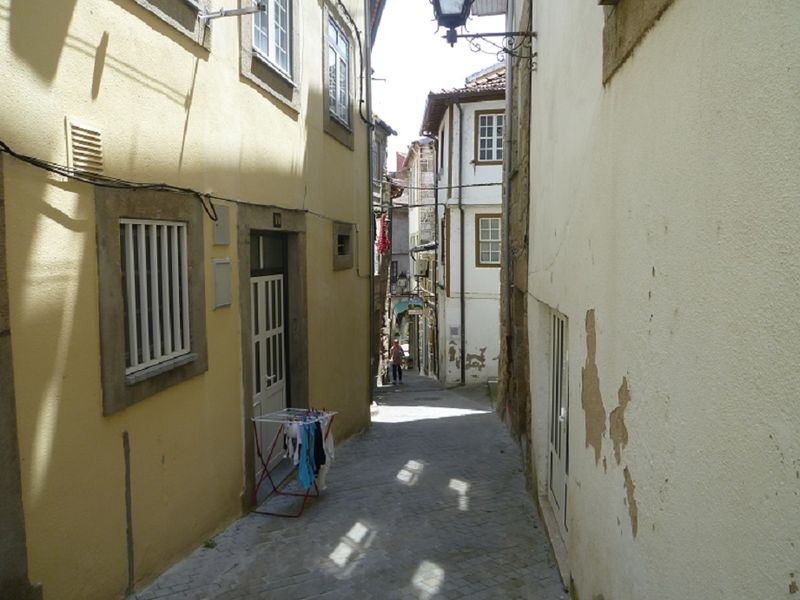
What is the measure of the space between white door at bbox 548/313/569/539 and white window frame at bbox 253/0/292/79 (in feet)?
13.0

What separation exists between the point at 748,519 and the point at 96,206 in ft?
12.4

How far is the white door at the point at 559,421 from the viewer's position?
5669 millimetres

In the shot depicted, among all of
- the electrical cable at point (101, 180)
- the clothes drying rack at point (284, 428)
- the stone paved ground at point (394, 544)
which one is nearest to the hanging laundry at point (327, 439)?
the clothes drying rack at point (284, 428)

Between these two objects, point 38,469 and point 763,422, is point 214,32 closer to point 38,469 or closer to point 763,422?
point 38,469

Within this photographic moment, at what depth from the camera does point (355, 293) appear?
11211 millimetres

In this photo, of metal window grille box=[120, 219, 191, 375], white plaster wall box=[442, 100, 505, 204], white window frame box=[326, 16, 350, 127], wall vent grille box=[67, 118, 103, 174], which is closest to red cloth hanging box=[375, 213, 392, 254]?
white plaster wall box=[442, 100, 505, 204]

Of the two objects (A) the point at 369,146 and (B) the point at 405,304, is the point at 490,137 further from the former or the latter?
(B) the point at 405,304

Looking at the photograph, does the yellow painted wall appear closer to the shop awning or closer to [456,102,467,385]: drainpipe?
[456,102,467,385]: drainpipe

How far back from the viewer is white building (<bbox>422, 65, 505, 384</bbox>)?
68.1ft

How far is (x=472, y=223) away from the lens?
2119cm

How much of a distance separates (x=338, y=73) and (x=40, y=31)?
6.76 meters

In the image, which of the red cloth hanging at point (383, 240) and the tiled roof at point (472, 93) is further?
the red cloth hanging at point (383, 240)

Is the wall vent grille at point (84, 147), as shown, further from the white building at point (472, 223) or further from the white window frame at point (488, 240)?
the white window frame at point (488, 240)

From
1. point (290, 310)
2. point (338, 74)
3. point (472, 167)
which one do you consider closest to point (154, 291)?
point (290, 310)
